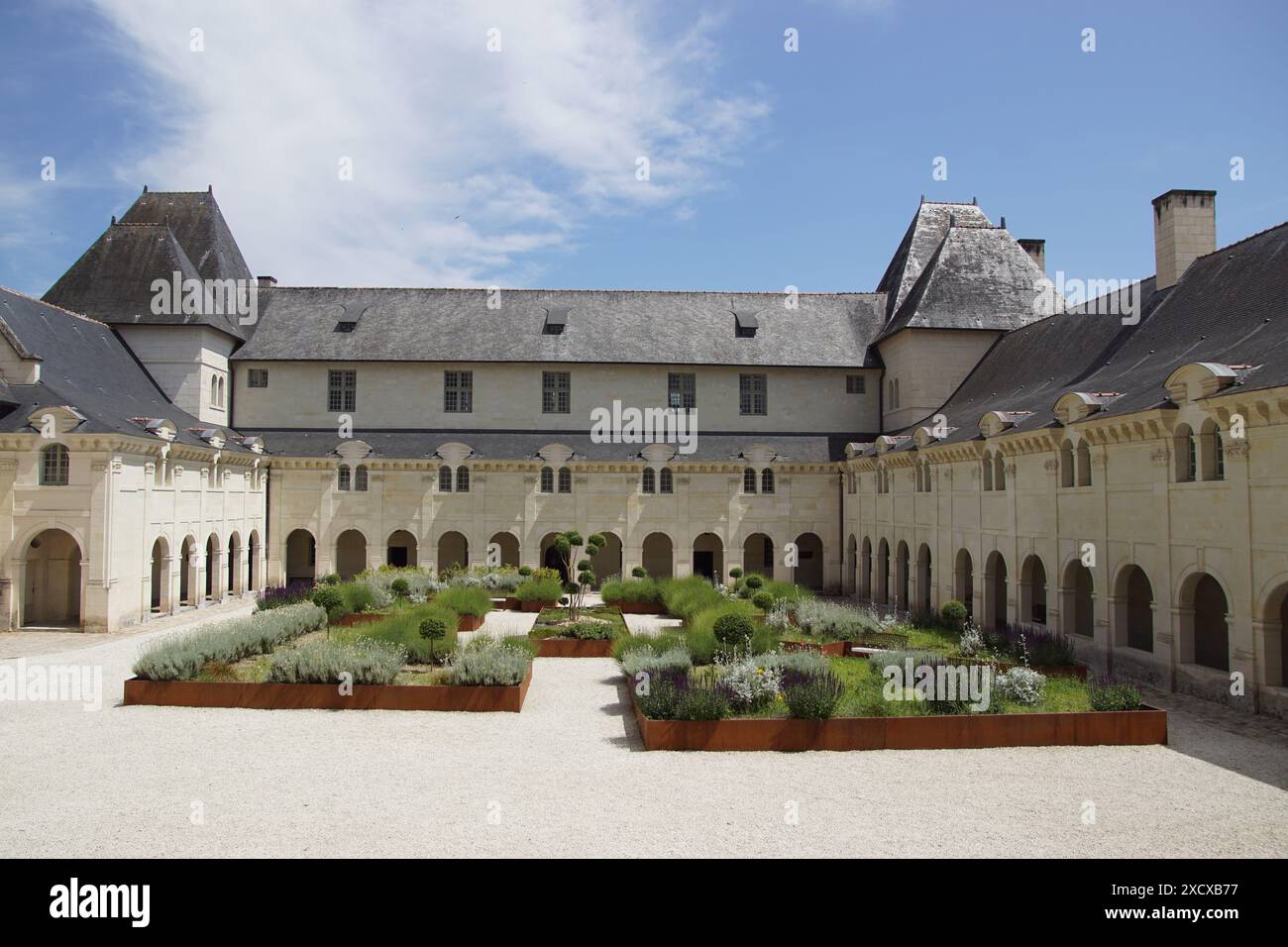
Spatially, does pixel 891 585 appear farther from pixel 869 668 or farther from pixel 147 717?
pixel 147 717

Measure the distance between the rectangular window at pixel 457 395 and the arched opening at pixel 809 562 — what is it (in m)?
15.8

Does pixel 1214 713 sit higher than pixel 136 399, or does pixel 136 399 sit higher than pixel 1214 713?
pixel 136 399

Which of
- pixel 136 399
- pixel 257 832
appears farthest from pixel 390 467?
pixel 257 832

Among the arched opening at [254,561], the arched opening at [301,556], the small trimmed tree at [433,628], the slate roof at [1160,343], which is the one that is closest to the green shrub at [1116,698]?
the slate roof at [1160,343]

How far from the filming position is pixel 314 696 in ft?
51.4

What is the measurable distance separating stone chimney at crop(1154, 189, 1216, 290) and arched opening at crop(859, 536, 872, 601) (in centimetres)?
1389

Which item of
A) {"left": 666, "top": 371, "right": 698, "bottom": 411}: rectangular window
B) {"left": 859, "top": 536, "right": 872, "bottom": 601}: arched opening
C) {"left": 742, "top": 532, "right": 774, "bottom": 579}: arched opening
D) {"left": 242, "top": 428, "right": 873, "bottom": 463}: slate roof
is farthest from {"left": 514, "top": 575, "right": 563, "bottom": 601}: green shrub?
{"left": 859, "top": 536, "right": 872, "bottom": 601}: arched opening

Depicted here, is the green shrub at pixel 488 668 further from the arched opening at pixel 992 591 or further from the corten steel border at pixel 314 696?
the arched opening at pixel 992 591

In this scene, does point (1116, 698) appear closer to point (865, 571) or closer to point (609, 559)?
point (865, 571)

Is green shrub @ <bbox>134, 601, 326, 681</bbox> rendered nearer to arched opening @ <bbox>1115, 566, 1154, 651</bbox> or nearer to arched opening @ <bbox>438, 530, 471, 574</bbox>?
arched opening @ <bbox>438, 530, 471, 574</bbox>

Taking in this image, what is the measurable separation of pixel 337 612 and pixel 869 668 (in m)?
13.2

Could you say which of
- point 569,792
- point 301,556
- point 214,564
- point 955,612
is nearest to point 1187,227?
point 955,612
